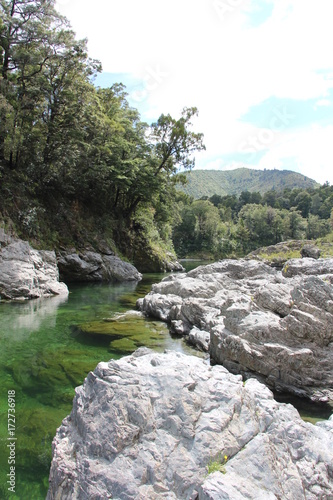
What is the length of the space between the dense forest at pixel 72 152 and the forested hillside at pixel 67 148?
0.07m

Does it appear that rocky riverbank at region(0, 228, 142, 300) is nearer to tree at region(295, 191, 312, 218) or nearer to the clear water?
the clear water

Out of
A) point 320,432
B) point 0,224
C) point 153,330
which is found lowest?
point 153,330

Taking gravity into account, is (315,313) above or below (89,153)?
below

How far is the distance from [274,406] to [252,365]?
318 cm

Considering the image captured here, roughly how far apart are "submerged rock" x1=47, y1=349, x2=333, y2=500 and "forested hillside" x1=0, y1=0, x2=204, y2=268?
17.5m

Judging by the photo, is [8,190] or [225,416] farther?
[8,190]

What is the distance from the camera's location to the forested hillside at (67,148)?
19719 millimetres

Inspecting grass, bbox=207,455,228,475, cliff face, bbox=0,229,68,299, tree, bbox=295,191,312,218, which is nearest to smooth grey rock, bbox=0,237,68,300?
cliff face, bbox=0,229,68,299

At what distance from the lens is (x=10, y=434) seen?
16.6ft

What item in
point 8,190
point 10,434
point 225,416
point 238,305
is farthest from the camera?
point 8,190

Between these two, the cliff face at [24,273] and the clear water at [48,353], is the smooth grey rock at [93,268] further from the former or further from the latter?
the clear water at [48,353]

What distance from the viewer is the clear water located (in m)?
4.59

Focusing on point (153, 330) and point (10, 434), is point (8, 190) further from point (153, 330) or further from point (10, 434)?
point (10, 434)

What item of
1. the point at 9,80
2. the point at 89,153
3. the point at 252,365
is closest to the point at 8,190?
the point at 9,80
